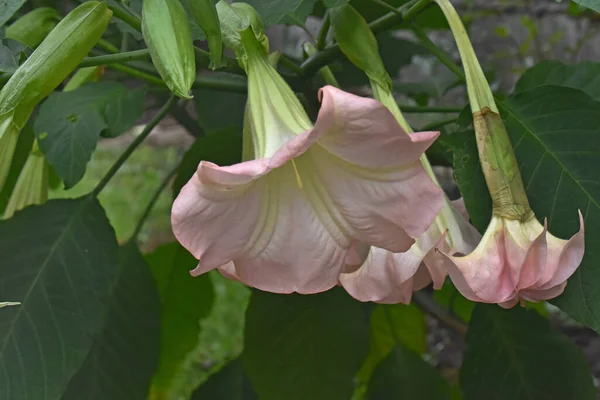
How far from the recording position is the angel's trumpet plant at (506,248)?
489mm

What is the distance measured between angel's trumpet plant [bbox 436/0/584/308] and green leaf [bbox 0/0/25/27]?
381 millimetres

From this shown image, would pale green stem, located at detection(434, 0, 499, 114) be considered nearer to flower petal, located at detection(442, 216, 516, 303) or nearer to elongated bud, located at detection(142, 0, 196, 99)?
flower petal, located at detection(442, 216, 516, 303)

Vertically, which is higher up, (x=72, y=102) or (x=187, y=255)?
(x=72, y=102)

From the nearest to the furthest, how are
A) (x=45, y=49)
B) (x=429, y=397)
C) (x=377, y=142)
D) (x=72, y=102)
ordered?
(x=377, y=142), (x=45, y=49), (x=72, y=102), (x=429, y=397)

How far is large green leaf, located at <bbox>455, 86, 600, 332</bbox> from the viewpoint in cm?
55

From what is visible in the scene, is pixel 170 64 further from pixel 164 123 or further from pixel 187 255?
pixel 164 123

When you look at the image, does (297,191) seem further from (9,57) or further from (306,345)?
(306,345)

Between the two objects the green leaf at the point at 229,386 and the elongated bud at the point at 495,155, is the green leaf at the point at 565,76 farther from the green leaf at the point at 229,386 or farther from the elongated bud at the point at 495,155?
the green leaf at the point at 229,386

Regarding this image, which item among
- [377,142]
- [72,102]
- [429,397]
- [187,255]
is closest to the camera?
[377,142]

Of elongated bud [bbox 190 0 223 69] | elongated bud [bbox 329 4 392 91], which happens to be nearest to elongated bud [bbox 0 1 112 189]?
elongated bud [bbox 190 0 223 69]

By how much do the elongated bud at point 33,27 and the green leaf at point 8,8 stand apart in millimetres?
175

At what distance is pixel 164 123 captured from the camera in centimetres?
327

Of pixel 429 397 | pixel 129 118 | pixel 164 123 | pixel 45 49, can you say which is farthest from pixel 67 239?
pixel 164 123

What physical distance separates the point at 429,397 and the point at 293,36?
3.35 ft
